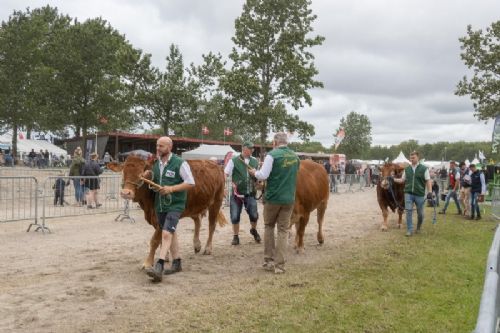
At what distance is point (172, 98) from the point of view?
36.5 m

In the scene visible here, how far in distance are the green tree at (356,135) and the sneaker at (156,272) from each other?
92.1 metres

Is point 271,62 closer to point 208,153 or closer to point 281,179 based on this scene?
point 208,153

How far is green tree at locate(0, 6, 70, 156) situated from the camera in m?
33.3

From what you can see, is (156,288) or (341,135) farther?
(341,135)

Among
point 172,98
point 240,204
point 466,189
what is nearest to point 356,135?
point 172,98

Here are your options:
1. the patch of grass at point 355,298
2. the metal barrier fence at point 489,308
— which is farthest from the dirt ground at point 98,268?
the metal barrier fence at point 489,308

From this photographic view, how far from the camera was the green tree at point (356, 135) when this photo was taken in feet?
317

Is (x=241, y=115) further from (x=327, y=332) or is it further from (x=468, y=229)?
(x=327, y=332)

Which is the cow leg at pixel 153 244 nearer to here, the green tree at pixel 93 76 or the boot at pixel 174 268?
the boot at pixel 174 268

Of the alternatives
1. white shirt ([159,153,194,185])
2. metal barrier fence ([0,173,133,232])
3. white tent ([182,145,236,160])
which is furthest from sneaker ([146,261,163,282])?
white tent ([182,145,236,160])

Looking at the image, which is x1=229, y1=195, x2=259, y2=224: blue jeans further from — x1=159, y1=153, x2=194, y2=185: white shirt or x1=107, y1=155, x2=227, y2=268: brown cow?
x1=159, y1=153, x2=194, y2=185: white shirt

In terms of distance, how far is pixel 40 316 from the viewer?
15.4 ft

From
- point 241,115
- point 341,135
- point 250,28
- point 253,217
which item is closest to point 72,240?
point 253,217

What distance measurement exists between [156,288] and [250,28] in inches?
1064
